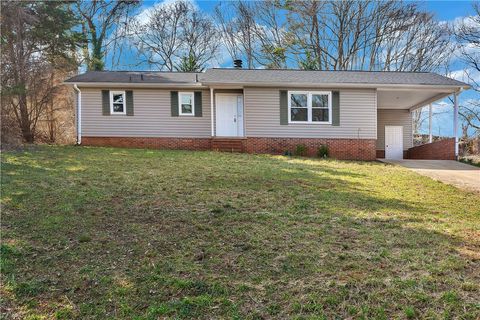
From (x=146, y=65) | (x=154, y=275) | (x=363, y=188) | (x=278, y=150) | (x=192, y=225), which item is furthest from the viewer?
(x=146, y=65)

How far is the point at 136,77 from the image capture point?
16.2 meters

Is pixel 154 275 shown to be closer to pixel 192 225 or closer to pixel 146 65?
pixel 192 225

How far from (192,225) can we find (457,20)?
2404cm

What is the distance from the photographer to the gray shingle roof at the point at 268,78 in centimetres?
1456

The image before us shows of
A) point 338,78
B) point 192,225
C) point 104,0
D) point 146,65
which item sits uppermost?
point 104,0

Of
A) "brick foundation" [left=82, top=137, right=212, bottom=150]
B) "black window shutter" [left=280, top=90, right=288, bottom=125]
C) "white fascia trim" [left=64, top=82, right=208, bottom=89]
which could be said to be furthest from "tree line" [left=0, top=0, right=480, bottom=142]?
"black window shutter" [left=280, top=90, right=288, bottom=125]

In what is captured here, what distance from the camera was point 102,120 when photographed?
15.4 m

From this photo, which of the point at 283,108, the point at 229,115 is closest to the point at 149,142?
the point at 229,115

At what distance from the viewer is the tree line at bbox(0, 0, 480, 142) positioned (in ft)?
79.5

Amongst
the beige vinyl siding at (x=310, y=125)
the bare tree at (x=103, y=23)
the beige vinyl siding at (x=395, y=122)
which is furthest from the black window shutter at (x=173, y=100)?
the beige vinyl siding at (x=395, y=122)

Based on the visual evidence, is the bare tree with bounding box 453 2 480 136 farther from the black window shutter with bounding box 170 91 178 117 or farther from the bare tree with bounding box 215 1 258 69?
the black window shutter with bounding box 170 91 178 117

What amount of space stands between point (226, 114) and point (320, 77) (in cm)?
440

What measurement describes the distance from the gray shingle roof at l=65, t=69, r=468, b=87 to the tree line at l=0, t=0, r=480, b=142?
601 cm

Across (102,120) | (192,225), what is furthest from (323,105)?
(192,225)
